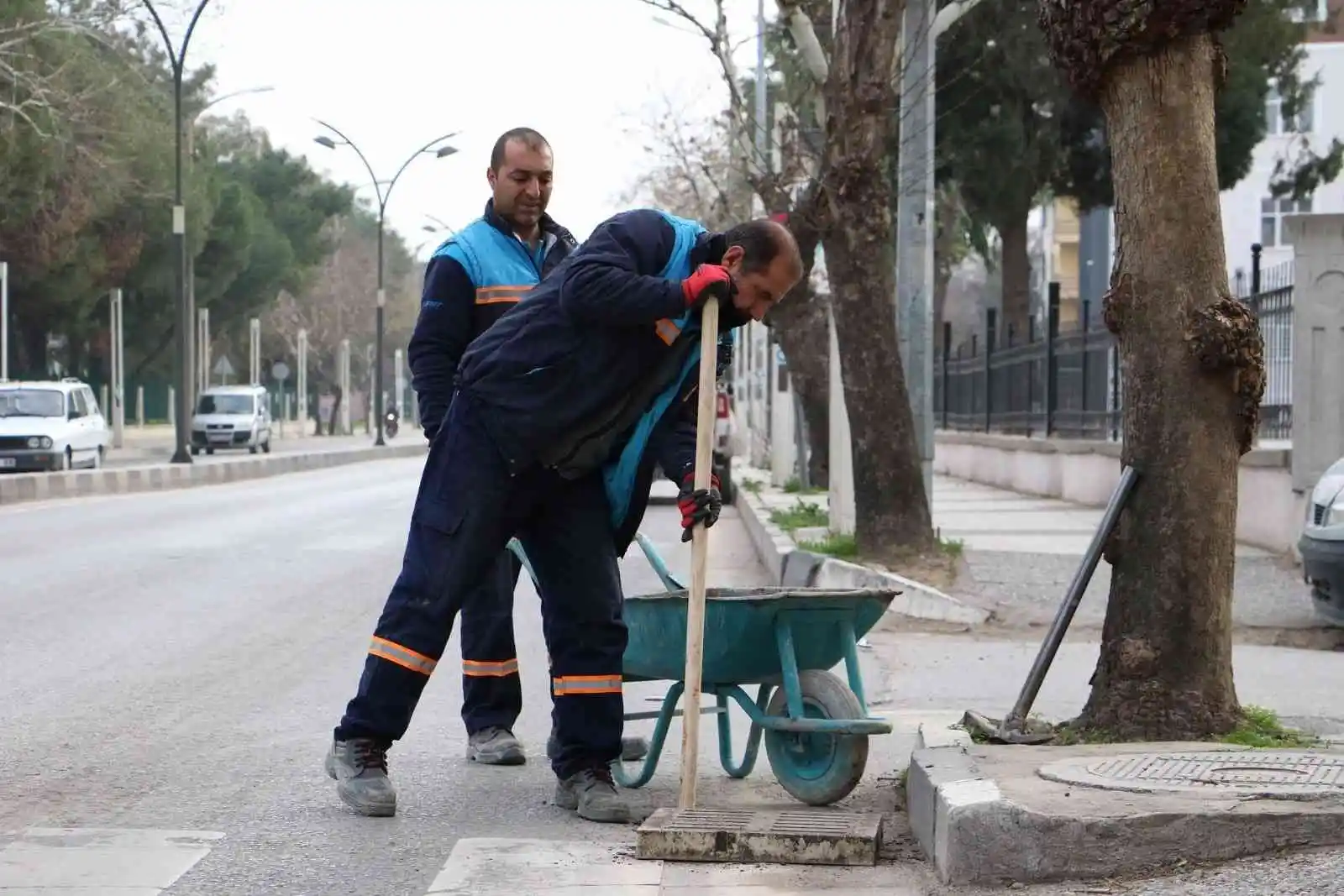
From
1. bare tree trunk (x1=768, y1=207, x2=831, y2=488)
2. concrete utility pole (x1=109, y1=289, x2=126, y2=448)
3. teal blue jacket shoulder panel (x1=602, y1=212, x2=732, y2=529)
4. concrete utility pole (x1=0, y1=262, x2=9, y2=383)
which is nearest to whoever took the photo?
teal blue jacket shoulder panel (x1=602, y1=212, x2=732, y2=529)

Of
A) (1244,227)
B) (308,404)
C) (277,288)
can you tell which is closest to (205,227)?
(277,288)

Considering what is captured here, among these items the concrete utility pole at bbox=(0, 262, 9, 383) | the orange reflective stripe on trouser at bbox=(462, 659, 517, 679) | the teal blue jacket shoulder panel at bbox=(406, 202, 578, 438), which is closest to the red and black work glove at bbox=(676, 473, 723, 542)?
the teal blue jacket shoulder panel at bbox=(406, 202, 578, 438)

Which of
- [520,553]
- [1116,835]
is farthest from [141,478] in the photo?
[1116,835]

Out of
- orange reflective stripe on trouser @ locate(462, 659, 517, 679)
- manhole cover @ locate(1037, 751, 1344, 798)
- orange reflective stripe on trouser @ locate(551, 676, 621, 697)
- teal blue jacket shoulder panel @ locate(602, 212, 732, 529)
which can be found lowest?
manhole cover @ locate(1037, 751, 1344, 798)

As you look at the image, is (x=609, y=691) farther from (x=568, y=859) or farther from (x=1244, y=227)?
(x=1244, y=227)

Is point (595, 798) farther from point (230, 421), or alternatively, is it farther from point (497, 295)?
point (230, 421)

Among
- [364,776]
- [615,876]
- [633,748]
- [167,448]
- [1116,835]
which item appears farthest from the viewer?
[167,448]

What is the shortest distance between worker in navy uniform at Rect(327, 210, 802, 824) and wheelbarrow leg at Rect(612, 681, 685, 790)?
12cm

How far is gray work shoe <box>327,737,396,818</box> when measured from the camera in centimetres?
596

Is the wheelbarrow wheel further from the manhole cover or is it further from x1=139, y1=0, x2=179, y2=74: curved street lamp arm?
x1=139, y1=0, x2=179, y2=74: curved street lamp arm

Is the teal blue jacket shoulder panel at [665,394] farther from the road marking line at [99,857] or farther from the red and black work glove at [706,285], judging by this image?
the road marking line at [99,857]

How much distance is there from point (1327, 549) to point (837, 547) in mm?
4572

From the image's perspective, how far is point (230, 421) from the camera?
5172 centimetres

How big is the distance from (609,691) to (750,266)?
1337mm
